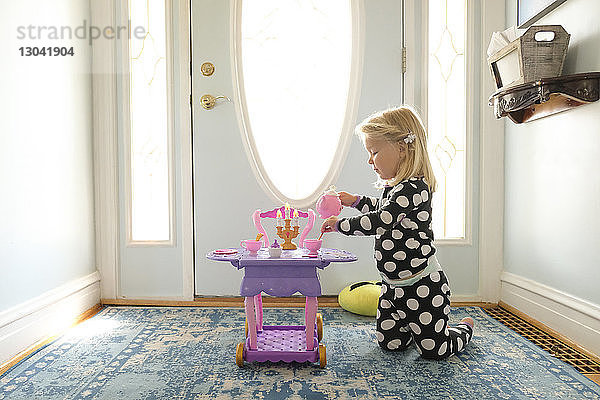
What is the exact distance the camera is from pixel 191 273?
300 cm

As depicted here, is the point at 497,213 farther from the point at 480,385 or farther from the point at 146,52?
the point at 146,52

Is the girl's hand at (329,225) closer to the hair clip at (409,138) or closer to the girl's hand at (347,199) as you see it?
the girl's hand at (347,199)

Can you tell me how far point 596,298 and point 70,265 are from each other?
2.25 metres

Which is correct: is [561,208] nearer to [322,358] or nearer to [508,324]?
[508,324]

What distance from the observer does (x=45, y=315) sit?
2.35 meters

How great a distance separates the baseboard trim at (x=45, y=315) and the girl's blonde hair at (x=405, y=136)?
146 cm

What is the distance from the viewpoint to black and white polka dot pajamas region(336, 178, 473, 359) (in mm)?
2031

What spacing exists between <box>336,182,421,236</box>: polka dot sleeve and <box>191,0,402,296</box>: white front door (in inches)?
36.9

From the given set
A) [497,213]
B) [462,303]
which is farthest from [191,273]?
[497,213]

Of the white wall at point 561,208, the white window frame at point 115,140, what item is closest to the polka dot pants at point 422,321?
the white wall at point 561,208

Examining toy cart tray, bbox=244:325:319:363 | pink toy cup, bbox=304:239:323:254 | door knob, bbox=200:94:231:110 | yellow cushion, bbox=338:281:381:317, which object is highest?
door knob, bbox=200:94:231:110

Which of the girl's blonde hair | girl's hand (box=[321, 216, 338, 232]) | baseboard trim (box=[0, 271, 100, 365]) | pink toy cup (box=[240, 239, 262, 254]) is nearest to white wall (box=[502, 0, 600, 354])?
the girl's blonde hair

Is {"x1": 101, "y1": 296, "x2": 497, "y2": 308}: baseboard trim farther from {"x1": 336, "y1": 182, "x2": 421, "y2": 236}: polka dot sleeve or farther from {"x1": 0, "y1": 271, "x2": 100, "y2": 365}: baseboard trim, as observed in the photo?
{"x1": 336, "y1": 182, "x2": 421, "y2": 236}: polka dot sleeve

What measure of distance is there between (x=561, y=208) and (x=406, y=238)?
2.43 feet
